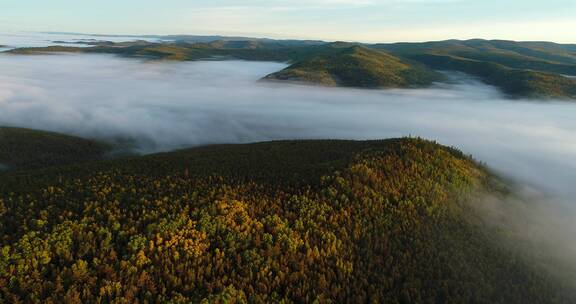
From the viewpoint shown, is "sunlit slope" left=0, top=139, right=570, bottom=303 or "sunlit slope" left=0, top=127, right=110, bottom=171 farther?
"sunlit slope" left=0, top=127, right=110, bottom=171

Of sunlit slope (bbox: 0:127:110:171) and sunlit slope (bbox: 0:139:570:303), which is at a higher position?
sunlit slope (bbox: 0:139:570:303)

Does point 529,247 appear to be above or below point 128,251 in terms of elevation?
below

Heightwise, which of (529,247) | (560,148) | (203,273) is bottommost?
(560,148)

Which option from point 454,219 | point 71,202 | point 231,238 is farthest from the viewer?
point 454,219

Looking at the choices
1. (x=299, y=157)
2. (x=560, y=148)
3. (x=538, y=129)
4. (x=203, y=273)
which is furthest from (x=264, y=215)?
(x=538, y=129)

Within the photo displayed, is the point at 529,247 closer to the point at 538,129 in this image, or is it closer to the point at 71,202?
the point at 71,202
